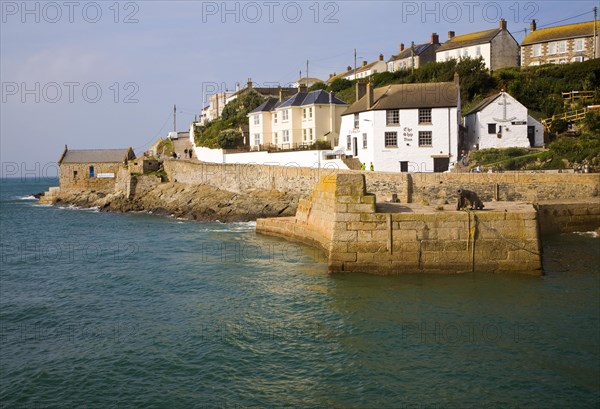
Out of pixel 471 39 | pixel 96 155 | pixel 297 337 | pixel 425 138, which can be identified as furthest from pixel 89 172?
pixel 297 337

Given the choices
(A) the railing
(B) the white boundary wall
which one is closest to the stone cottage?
(B) the white boundary wall

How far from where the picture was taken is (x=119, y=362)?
11336 mm

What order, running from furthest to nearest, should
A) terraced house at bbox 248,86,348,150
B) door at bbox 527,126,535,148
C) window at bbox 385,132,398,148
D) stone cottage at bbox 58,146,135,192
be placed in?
stone cottage at bbox 58,146,135,192 < terraced house at bbox 248,86,348,150 < door at bbox 527,126,535,148 < window at bbox 385,132,398,148

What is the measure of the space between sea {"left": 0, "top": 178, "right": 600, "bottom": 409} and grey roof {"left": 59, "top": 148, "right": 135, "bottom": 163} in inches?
1601

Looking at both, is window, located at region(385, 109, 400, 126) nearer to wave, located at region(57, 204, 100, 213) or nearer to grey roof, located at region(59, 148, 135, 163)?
wave, located at region(57, 204, 100, 213)

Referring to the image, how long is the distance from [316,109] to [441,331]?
35.0 metres

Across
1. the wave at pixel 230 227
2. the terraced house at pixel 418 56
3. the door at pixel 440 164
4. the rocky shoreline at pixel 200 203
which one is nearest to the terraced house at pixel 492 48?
the terraced house at pixel 418 56

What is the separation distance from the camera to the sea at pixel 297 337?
971 centimetres

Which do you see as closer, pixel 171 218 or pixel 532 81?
pixel 171 218

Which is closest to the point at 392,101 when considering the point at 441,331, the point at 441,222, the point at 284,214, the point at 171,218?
the point at 284,214

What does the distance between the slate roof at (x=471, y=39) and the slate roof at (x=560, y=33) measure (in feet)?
10.5

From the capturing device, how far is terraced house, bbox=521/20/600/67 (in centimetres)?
5050

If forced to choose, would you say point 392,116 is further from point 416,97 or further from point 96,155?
point 96,155

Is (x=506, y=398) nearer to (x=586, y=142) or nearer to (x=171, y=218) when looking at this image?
(x=586, y=142)
